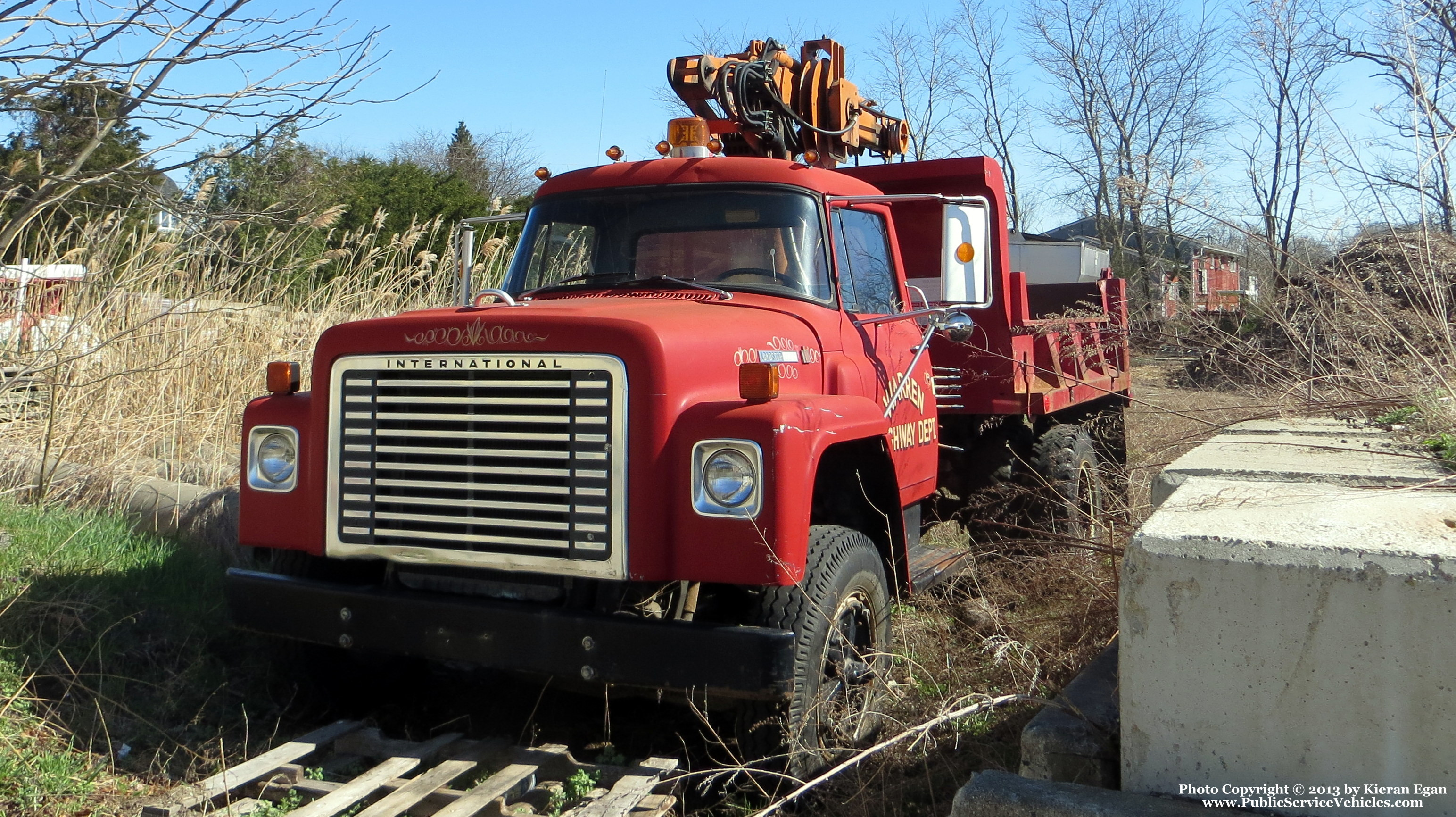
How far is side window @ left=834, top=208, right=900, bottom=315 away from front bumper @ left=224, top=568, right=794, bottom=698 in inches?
72.1

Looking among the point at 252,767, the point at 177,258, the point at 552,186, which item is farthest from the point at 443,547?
the point at 177,258

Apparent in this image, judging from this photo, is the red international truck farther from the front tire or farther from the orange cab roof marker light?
the front tire

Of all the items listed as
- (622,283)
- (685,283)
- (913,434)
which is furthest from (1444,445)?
(622,283)

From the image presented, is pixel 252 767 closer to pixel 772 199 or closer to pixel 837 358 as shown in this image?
pixel 837 358

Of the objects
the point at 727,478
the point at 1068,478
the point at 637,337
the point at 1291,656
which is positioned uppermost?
the point at 637,337

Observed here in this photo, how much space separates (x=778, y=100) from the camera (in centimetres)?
600

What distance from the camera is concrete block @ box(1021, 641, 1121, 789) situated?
9.24 feet

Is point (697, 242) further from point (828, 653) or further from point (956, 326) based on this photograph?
point (828, 653)

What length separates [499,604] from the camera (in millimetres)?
3480

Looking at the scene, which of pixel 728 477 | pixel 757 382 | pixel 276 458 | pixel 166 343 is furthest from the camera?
pixel 166 343

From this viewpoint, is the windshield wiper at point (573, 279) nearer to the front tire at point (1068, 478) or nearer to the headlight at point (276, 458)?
the headlight at point (276, 458)

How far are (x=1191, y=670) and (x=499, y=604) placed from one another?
6.57 ft

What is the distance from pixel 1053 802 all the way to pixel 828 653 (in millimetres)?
1209

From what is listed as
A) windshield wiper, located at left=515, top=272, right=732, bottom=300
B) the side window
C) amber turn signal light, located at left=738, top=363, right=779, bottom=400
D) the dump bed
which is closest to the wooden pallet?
amber turn signal light, located at left=738, top=363, right=779, bottom=400
